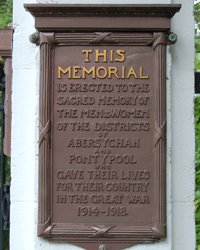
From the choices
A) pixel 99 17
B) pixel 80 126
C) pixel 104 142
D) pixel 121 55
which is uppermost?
pixel 99 17

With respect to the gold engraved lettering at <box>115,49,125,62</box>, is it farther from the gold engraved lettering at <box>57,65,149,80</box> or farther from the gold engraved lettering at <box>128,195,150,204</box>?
the gold engraved lettering at <box>128,195,150,204</box>

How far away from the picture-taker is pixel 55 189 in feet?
12.6

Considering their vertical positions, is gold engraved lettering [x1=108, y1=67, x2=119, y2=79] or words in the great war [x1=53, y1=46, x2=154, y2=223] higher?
gold engraved lettering [x1=108, y1=67, x2=119, y2=79]

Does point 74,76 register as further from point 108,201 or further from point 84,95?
point 108,201

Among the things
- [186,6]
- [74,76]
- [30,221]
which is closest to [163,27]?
[186,6]

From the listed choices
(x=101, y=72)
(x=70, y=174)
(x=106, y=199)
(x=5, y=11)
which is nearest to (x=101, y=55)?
(x=101, y=72)

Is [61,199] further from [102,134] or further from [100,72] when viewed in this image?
[100,72]

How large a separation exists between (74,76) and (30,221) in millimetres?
972

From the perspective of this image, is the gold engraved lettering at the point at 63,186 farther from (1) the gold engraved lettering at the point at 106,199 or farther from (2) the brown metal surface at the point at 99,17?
(2) the brown metal surface at the point at 99,17

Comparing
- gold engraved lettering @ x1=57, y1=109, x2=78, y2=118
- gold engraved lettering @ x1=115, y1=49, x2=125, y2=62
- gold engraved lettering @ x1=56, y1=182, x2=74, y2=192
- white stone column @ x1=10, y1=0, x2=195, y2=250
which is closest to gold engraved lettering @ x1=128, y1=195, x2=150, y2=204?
white stone column @ x1=10, y1=0, x2=195, y2=250

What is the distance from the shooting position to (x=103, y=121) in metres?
3.90

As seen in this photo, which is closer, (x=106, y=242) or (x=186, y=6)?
(x=106, y=242)

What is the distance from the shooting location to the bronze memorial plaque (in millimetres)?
3830

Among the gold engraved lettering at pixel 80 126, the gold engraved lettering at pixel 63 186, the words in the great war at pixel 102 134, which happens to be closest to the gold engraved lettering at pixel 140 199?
the words in the great war at pixel 102 134
